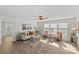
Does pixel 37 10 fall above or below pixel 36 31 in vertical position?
above

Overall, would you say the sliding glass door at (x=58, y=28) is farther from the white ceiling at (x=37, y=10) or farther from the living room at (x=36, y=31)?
the white ceiling at (x=37, y=10)

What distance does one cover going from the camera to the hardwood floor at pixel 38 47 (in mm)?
2604

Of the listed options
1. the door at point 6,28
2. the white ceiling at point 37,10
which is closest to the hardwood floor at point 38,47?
the door at point 6,28

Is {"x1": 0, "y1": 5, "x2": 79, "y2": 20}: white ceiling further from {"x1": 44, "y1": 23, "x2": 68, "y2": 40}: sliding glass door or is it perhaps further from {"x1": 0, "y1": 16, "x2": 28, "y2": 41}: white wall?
{"x1": 44, "y1": 23, "x2": 68, "y2": 40}: sliding glass door

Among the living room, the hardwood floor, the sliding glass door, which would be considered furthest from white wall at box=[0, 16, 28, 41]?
the sliding glass door

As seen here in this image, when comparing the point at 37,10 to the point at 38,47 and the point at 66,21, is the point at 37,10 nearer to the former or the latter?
the point at 66,21

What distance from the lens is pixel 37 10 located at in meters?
2.54

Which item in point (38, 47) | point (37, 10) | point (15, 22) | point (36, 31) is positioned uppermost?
point (37, 10)

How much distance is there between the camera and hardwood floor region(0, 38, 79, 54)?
260 centimetres

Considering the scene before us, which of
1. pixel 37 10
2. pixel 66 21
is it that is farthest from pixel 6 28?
pixel 66 21

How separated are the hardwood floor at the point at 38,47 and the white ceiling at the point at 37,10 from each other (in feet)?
1.96

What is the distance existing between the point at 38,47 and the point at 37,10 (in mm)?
828
